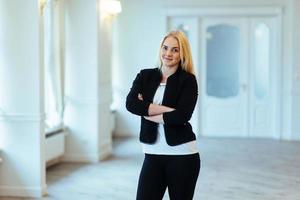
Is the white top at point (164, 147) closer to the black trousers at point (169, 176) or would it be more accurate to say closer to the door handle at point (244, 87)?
the black trousers at point (169, 176)

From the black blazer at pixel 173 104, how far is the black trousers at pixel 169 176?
0.32 feet

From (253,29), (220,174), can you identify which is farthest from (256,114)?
(220,174)

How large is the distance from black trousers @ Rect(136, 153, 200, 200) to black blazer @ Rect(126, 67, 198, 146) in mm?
97

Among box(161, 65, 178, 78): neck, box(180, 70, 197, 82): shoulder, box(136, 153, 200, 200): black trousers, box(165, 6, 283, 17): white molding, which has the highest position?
box(165, 6, 283, 17): white molding

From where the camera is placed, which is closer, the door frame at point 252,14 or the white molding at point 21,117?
the white molding at point 21,117

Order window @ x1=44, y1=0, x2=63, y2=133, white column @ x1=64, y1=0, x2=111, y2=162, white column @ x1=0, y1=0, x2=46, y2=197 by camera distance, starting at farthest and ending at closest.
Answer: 1. white column @ x1=64, y1=0, x2=111, y2=162
2. window @ x1=44, y1=0, x2=63, y2=133
3. white column @ x1=0, y1=0, x2=46, y2=197

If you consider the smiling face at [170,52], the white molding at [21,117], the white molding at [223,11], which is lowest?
the white molding at [21,117]

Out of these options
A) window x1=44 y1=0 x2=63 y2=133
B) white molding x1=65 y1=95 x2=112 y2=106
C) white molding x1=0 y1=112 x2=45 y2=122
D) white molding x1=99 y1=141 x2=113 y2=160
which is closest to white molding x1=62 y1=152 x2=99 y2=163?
white molding x1=99 y1=141 x2=113 y2=160

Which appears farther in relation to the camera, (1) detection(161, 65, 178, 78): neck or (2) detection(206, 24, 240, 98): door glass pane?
(2) detection(206, 24, 240, 98): door glass pane

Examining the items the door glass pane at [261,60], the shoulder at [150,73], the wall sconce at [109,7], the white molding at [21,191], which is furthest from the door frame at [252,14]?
the shoulder at [150,73]

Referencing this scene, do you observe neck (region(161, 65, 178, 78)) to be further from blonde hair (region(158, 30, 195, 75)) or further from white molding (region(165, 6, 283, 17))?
white molding (region(165, 6, 283, 17))

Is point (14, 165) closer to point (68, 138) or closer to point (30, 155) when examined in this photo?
point (30, 155)

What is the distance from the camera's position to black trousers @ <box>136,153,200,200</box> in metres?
2.91

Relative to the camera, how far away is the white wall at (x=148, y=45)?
9484mm
